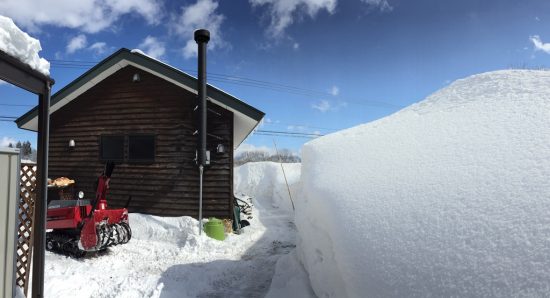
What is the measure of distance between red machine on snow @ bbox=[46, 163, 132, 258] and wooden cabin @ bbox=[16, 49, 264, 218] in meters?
2.50

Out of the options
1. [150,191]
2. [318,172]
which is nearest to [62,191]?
[150,191]

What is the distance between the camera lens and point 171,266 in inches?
233

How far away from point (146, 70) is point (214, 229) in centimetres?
471

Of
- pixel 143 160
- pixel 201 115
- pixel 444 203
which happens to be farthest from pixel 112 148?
pixel 444 203

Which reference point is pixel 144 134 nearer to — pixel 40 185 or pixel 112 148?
pixel 112 148

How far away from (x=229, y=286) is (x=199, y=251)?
2129 mm

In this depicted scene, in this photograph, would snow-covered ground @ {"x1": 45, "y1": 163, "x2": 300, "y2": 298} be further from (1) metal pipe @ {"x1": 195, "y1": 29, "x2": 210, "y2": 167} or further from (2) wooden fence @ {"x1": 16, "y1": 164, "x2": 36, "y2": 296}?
(1) metal pipe @ {"x1": 195, "y1": 29, "x2": 210, "y2": 167}

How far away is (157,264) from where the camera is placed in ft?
20.1

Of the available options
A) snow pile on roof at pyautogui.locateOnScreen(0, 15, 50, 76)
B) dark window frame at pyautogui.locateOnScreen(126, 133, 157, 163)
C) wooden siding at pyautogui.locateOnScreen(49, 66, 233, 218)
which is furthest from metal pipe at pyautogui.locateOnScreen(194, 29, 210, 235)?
snow pile on roof at pyautogui.locateOnScreen(0, 15, 50, 76)

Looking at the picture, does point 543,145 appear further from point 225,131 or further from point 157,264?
point 225,131

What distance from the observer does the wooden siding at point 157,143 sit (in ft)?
29.2

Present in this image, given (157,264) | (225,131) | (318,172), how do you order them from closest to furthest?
(318,172) → (157,264) → (225,131)

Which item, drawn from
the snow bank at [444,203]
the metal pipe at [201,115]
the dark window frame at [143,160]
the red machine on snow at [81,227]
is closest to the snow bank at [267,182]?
the dark window frame at [143,160]

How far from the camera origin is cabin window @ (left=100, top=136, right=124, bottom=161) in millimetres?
9609
